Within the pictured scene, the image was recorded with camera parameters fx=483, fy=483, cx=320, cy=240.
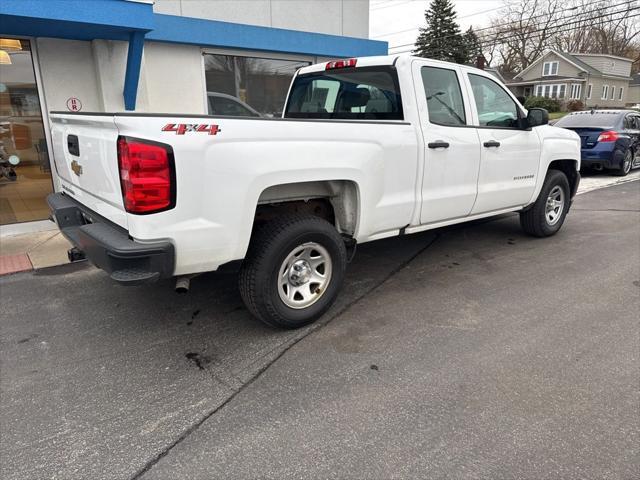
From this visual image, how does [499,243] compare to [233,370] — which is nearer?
[233,370]

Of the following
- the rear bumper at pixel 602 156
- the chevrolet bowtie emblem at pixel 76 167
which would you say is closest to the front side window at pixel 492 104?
the chevrolet bowtie emblem at pixel 76 167

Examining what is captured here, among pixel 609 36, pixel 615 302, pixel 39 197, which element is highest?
pixel 609 36

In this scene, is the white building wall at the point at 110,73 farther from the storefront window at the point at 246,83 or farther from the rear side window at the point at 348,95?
the rear side window at the point at 348,95

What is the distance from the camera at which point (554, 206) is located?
6305 mm

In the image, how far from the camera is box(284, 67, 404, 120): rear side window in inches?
169

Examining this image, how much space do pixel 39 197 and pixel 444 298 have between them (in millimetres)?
6289

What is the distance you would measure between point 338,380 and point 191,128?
180cm

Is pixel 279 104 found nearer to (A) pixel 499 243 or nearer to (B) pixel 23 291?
(A) pixel 499 243

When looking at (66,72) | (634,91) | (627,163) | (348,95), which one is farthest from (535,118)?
(634,91)

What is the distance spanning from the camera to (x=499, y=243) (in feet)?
20.1

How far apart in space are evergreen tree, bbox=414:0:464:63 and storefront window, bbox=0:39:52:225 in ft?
143

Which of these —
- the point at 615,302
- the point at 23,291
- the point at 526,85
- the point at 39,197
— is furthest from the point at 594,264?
the point at 526,85

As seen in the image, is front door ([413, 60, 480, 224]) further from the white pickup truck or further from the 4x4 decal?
the 4x4 decal

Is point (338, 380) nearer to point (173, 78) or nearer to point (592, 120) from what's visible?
point (173, 78)
